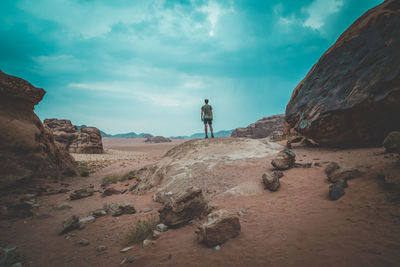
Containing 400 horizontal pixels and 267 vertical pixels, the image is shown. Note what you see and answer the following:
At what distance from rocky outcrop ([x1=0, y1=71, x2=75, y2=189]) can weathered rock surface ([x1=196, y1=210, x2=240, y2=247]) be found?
6.77m

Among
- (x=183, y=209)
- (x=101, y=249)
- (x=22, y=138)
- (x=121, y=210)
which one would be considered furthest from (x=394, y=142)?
(x=22, y=138)

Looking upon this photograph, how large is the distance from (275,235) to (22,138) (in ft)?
29.0

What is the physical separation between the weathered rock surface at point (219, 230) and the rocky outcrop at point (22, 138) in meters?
6.77

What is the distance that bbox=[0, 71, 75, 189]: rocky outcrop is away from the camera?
18.9ft

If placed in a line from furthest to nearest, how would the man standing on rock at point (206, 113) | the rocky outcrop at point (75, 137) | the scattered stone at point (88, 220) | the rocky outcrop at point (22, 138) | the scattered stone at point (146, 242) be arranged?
the rocky outcrop at point (75, 137)
the man standing on rock at point (206, 113)
the rocky outcrop at point (22, 138)
the scattered stone at point (88, 220)
the scattered stone at point (146, 242)

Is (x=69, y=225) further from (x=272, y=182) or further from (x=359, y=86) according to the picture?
(x=359, y=86)

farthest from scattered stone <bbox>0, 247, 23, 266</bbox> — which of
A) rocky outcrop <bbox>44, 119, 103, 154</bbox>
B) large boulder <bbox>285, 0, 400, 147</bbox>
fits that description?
rocky outcrop <bbox>44, 119, 103, 154</bbox>

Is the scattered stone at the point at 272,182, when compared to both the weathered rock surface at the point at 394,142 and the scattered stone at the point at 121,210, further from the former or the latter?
the scattered stone at the point at 121,210

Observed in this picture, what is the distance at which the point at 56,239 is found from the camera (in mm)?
3195

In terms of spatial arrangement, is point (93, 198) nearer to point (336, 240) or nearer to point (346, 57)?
point (336, 240)

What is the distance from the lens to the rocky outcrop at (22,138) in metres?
5.77

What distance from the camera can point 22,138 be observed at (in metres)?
6.43

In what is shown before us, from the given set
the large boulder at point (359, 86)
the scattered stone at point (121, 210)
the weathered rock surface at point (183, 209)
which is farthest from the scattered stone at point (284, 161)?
the scattered stone at point (121, 210)

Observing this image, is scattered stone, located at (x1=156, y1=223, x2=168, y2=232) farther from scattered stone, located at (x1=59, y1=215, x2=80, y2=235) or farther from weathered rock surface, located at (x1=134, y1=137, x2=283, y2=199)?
scattered stone, located at (x1=59, y1=215, x2=80, y2=235)
